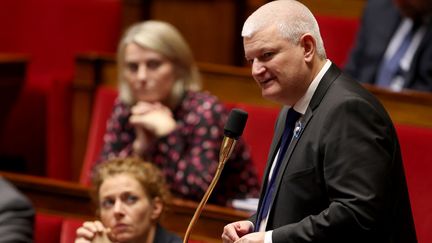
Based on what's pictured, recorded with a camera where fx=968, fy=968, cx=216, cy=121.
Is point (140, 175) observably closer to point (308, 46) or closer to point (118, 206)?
point (118, 206)

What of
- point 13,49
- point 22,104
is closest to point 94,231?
point 22,104

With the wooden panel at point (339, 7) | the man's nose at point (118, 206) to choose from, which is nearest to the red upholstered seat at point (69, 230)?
the man's nose at point (118, 206)

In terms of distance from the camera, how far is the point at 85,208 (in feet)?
4.23

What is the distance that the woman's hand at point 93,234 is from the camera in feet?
3.44

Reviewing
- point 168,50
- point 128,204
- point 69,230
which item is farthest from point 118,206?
point 168,50

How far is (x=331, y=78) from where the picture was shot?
2.56ft

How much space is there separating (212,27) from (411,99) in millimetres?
713

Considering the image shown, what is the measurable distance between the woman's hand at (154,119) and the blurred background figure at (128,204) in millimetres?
244

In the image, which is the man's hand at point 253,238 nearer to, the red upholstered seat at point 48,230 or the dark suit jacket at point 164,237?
the dark suit jacket at point 164,237

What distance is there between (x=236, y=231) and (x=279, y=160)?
7cm

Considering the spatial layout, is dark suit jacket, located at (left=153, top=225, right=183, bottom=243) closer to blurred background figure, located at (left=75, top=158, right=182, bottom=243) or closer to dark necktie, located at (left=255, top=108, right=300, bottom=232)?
blurred background figure, located at (left=75, top=158, right=182, bottom=243)

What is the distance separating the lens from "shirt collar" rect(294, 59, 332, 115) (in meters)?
0.78

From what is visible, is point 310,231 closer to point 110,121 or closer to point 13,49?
point 110,121

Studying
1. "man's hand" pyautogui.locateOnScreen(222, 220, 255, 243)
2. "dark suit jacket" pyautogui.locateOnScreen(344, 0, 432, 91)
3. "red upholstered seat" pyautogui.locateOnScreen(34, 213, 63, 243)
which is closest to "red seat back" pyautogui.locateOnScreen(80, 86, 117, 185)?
"red upholstered seat" pyautogui.locateOnScreen(34, 213, 63, 243)
